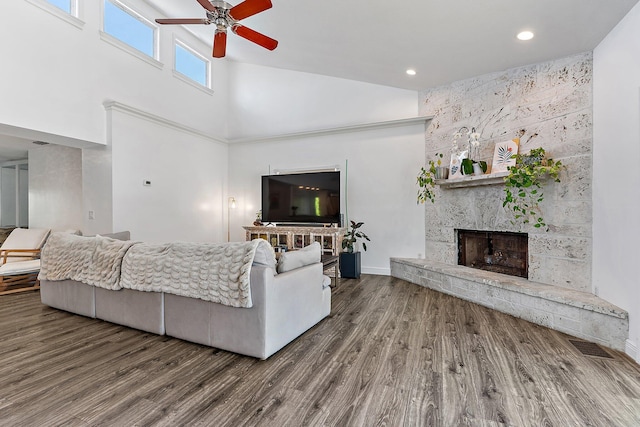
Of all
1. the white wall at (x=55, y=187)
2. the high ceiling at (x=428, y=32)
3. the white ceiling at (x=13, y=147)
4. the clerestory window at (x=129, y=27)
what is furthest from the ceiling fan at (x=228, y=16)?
the white ceiling at (x=13, y=147)

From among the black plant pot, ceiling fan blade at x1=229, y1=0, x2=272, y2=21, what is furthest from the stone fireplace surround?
ceiling fan blade at x1=229, y1=0, x2=272, y2=21

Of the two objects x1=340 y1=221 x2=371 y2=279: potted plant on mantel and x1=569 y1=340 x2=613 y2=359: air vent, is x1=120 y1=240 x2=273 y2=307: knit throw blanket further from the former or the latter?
x1=340 y1=221 x2=371 y2=279: potted plant on mantel

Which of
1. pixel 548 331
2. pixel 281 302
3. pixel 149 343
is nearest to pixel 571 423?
pixel 548 331

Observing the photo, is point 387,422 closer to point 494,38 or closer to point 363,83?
point 494,38

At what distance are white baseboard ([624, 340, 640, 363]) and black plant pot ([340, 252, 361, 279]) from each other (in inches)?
125

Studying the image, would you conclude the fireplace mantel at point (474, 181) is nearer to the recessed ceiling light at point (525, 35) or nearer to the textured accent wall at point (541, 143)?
the textured accent wall at point (541, 143)

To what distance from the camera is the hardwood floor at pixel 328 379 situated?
1625mm

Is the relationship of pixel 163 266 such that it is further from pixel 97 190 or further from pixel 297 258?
pixel 97 190

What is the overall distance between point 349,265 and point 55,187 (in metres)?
5.46

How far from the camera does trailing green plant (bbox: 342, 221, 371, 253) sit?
5074 millimetres

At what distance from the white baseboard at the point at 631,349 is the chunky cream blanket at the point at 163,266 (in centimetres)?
281

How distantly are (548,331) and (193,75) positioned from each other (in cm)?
674

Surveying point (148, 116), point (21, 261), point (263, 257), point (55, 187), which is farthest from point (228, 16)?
point (55, 187)

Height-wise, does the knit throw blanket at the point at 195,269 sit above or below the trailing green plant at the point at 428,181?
below
